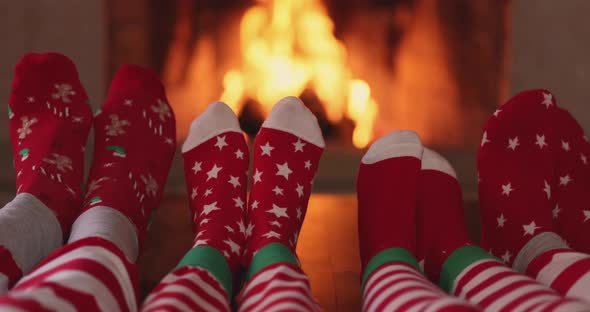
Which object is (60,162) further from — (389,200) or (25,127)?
(389,200)

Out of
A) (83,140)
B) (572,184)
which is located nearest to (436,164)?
(572,184)

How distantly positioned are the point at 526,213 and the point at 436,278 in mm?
185

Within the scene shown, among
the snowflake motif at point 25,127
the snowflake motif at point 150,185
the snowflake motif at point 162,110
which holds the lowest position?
the snowflake motif at point 150,185

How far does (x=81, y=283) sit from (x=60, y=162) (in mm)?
459

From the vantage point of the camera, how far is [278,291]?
563 mm

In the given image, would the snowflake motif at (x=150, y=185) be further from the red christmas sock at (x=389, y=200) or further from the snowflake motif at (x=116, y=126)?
the red christmas sock at (x=389, y=200)

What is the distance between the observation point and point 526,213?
86 cm

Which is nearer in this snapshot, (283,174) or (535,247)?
(535,247)

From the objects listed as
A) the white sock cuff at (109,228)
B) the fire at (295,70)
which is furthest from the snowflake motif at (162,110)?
the fire at (295,70)

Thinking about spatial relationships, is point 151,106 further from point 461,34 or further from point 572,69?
point 572,69

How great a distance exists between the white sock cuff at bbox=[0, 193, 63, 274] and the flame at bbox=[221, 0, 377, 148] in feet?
3.37

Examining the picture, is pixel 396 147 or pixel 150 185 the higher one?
pixel 396 147

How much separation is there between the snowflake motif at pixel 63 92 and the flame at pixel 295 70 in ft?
2.35

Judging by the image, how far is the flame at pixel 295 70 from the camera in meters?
1.74
